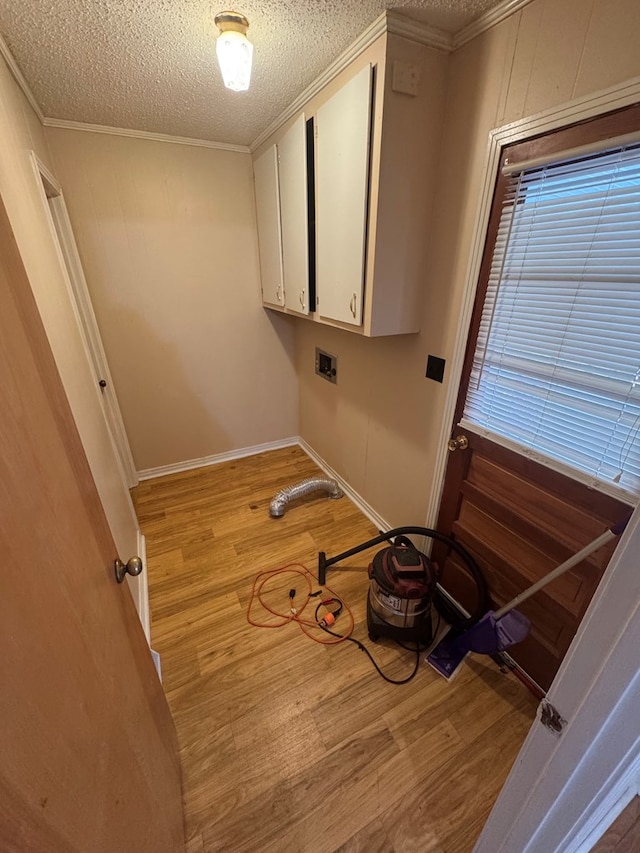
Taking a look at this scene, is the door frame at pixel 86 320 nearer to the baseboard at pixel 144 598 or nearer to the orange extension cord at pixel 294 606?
the baseboard at pixel 144 598

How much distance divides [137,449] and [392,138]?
262 centimetres

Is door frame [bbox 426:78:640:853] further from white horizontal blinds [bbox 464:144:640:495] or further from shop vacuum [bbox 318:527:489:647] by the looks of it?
shop vacuum [bbox 318:527:489:647]

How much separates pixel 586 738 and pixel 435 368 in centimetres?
132

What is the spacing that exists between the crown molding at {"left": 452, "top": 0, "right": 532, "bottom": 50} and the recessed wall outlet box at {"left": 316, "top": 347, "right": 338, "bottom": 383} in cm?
159

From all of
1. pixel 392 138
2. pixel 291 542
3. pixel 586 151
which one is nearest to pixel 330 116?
pixel 392 138

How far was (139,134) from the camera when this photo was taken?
2061mm

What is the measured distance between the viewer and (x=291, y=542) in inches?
86.4

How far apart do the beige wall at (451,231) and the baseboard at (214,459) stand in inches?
31.4

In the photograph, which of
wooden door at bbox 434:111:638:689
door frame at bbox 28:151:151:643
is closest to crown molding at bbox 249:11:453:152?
wooden door at bbox 434:111:638:689

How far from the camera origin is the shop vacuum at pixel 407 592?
1434 millimetres

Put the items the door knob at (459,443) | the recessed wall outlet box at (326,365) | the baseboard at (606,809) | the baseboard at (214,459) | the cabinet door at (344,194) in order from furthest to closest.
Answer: the baseboard at (214,459) → the recessed wall outlet box at (326,365) → the door knob at (459,443) → the cabinet door at (344,194) → the baseboard at (606,809)

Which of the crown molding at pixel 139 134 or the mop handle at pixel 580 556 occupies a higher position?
the crown molding at pixel 139 134

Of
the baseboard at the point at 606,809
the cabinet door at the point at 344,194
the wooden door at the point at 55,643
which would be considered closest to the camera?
the wooden door at the point at 55,643

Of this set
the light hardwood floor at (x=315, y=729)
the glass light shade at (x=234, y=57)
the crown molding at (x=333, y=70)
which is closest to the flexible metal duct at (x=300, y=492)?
the light hardwood floor at (x=315, y=729)
